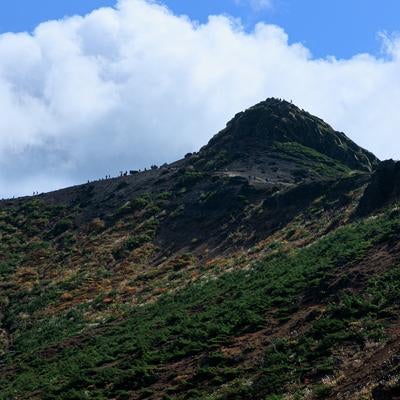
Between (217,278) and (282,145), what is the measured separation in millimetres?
55817

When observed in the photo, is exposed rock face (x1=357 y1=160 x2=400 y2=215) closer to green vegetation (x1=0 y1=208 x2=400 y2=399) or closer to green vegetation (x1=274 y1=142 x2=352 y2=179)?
green vegetation (x1=0 y1=208 x2=400 y2=399)

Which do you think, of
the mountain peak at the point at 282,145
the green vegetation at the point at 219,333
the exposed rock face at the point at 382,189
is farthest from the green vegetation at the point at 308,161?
the green vegetation at the point at 219,333

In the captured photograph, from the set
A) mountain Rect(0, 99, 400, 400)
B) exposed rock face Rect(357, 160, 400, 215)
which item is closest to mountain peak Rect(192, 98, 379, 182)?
mountain Rect(0, 99, 400, 400)

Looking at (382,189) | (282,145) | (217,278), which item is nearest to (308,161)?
(282,145)

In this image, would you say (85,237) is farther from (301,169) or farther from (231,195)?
(301,169)

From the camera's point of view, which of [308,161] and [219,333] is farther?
[308,161]

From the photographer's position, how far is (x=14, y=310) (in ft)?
185

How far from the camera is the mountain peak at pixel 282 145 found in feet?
308

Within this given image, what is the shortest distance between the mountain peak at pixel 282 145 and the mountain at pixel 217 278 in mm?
416

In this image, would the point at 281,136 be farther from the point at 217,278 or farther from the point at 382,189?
the point at 217,278

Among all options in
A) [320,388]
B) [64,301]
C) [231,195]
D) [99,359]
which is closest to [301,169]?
[231,195]

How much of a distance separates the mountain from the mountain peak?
0.42 m

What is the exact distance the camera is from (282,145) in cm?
9962

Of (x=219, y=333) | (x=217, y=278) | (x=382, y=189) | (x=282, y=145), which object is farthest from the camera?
(x=282, y=145)
